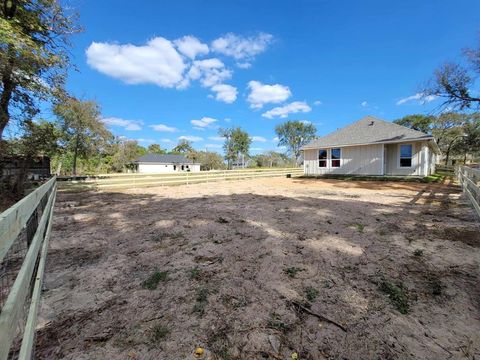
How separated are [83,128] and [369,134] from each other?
23046 mm

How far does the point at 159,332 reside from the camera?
1.88 metres

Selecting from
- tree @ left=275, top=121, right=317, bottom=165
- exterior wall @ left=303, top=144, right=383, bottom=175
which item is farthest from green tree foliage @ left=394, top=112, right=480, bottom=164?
tree @ left=275, top=121, right=317, bottom=165

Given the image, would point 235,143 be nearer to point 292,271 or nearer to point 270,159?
point 270,159

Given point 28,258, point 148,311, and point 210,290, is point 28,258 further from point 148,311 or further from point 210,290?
point 210,290

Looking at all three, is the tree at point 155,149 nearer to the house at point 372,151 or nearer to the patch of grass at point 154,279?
the house at point 372,151

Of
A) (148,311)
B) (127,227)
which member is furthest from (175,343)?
(127,227)

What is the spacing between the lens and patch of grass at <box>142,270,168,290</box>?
255 cm

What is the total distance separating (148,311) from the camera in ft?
7.01

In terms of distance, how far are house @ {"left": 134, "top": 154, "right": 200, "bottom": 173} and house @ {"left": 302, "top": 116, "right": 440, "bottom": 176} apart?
86.7ft

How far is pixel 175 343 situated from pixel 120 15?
1473cm

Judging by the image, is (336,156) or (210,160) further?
(210,160)

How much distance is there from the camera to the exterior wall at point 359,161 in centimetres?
1577

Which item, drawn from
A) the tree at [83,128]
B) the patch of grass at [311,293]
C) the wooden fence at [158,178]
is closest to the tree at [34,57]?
the wooden fence at [158,178]

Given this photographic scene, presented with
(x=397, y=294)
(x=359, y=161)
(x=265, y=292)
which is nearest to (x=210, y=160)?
(x=359, y=161)
